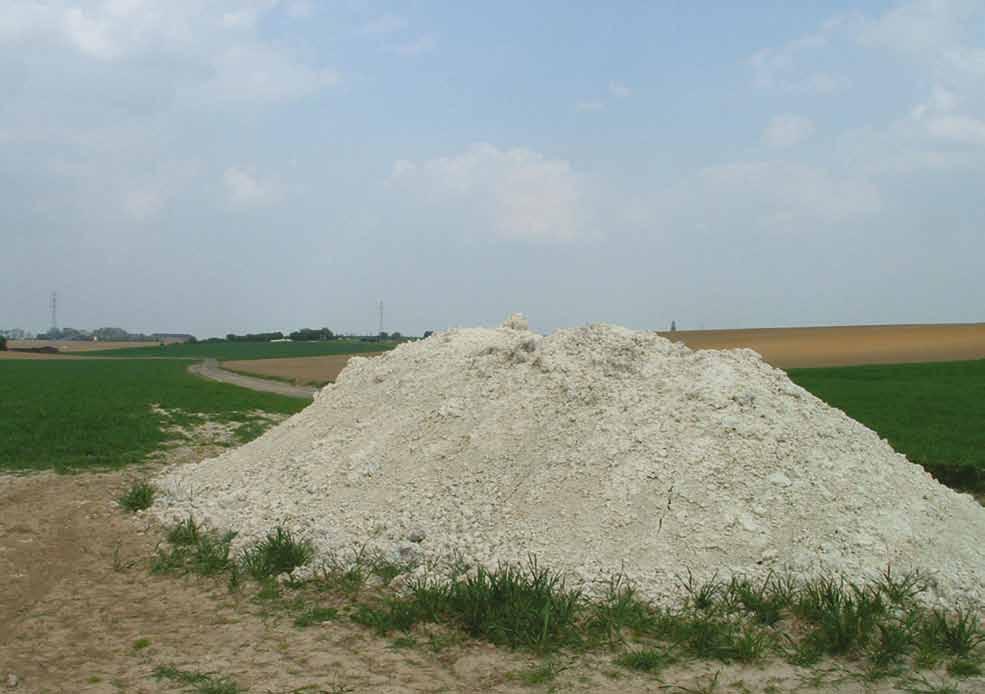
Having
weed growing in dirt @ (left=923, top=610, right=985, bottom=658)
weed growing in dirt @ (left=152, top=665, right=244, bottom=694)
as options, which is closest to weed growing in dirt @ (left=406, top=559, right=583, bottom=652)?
weed growing in dirt @ (left=152, top=665, right=244, bottom=694)

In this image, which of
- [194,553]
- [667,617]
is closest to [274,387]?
[194,553]

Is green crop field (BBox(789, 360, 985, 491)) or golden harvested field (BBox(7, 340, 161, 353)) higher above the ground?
golden harvested field (BBox(7, 340, 161, 353))

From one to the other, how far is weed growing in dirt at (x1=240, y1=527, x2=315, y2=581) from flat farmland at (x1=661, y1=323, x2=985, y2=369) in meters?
26.5

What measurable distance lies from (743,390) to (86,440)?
1108cm

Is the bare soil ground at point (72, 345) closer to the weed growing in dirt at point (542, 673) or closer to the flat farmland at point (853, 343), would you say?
the flat farmland at point (853, 343)

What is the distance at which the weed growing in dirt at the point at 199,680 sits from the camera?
3941mm

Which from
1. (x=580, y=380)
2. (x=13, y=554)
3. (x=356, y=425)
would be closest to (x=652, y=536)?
(x=580, y=380)

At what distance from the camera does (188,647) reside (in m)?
4.61

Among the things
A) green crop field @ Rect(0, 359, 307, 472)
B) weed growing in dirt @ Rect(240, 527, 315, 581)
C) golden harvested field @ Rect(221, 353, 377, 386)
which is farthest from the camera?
golden harvested field @ Rect(221, 353, 377, 386)

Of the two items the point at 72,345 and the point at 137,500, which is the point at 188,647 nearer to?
the point at 137,500

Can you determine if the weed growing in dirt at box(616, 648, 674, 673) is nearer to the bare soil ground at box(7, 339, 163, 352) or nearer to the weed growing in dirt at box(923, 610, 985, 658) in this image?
the weed growing in dirt at box(923, 610, 985, 658)

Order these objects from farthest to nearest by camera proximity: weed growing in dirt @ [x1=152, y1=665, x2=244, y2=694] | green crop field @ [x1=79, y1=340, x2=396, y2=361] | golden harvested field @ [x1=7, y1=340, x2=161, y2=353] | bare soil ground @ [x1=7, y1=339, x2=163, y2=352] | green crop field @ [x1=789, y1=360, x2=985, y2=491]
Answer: bare soil ground @ [x1=7, y1=339, x2=163, y2=352] < golden harvested field @ [x1=7, y1=340, x2=161, y2=353] < green crop field @ [x1=79, y1=340, x2=396, y2=361] < green crop field @ [x1=789, y1=360, x2=985, y2=491] < weed growing in dirt @ [x1=152, y1=665, x2=244, y2=694]

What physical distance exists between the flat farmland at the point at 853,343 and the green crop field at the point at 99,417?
1916cm

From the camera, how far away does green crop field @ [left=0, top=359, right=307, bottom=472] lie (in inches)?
465
